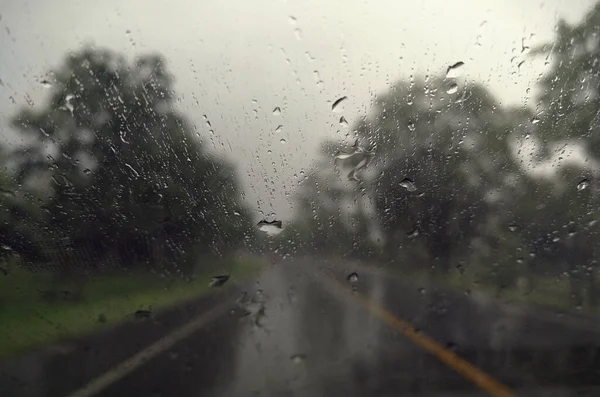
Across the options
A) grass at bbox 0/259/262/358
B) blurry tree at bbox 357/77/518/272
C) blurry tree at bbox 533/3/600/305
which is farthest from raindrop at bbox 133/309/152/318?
blurry tree at bbox 533/3/600/305

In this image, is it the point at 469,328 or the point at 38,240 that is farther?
the point at 469,328

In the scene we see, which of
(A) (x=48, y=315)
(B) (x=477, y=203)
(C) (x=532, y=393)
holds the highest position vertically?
(B) (x=477, y=203)

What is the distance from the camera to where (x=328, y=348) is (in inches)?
227

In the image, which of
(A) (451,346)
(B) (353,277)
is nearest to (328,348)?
(B) (353,277)

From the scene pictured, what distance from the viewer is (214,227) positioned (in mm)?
5707

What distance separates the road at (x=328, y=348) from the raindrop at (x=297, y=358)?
0.01 m

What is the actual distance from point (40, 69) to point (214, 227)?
1868mm

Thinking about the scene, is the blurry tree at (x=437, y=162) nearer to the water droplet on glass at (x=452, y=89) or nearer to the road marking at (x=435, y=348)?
the water droplet on glass at (x=452, y=89)

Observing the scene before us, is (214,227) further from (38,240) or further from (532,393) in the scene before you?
(532,393)

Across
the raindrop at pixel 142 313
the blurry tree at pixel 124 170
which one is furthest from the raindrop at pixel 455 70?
the raindrop at pixel 142 313

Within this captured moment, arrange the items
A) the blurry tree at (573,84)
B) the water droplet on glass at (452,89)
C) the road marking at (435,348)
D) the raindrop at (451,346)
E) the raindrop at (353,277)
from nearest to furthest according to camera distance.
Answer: the road marking at (435,348) → the blurry tree at (573,84) → the water droplet on glass at (452,89) → the raindrop at (451,346) → the raindrop at (353,277)

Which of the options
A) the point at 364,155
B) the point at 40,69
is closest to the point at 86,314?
the point at 40,69

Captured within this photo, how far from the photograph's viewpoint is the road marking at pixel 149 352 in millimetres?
5105

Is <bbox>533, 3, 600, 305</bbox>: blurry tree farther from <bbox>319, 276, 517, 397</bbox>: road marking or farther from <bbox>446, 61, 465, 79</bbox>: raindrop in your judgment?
<bbox>319, 276, 517, 397</bbox>: road marking
